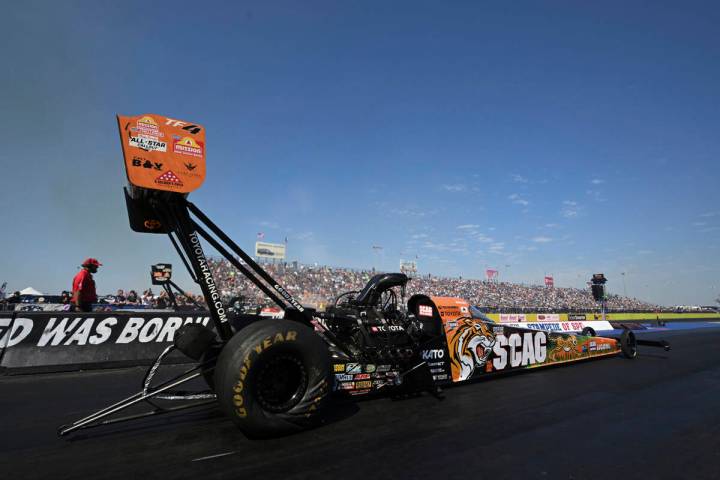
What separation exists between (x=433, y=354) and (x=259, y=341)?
3153mm

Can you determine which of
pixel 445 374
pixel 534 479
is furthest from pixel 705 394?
pixel 534 479

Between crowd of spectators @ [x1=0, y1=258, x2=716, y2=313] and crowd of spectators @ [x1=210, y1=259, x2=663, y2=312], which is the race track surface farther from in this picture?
crowd of spectators @ [x1=210, y1=259, x2=663, y2=312]

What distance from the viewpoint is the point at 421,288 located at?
5238 centimetres

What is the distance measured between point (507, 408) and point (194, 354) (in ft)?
12.6

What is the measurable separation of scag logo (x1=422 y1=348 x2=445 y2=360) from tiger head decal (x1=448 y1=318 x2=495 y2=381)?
0.81 ft

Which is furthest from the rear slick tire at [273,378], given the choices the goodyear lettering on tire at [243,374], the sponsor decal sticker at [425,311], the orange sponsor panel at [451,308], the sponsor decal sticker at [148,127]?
the orange sponsor panel at [451,308]

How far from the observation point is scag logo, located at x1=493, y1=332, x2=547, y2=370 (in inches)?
269

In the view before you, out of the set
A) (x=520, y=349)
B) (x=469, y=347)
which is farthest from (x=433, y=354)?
(x=520, y=349)

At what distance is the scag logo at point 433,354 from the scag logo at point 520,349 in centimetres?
145

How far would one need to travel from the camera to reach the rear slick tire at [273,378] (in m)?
3.35

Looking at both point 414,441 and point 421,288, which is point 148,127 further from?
point 421,288

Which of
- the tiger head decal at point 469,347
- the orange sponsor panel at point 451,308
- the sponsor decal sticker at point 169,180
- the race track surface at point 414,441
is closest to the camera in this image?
the race track surface at point 414,441

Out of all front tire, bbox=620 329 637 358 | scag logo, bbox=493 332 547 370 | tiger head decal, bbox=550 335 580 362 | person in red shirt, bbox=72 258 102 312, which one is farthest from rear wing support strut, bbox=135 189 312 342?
front tire, bbox=620 329 637 358

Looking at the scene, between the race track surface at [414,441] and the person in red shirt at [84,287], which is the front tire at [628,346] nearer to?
the race track surface at [414,441]
